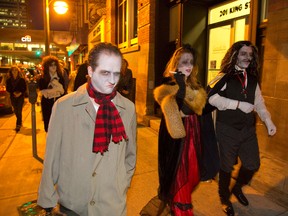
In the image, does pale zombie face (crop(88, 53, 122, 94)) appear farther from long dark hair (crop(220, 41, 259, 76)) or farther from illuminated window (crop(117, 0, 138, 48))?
illuminated window (crop(117, 0, 138, 48))

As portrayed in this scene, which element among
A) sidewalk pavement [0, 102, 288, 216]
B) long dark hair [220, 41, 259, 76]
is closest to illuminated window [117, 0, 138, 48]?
sidewalk pavement [0, 102, 288, 216]

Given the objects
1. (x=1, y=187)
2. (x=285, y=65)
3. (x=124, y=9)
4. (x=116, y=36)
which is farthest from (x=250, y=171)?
(x=116, y=36)

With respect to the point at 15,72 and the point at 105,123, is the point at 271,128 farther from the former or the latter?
the point at 15,72

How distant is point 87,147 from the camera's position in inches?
71.1

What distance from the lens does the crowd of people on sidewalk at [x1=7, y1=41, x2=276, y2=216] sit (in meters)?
1.80

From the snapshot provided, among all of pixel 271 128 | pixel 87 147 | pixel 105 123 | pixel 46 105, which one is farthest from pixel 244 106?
pixel 46 105

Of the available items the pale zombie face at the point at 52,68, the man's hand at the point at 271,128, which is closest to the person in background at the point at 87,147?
the man's hand at the point at 271,128

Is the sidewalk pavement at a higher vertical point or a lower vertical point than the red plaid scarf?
lower

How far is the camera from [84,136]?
1.81m

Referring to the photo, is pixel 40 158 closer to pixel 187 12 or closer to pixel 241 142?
pixel 241 142

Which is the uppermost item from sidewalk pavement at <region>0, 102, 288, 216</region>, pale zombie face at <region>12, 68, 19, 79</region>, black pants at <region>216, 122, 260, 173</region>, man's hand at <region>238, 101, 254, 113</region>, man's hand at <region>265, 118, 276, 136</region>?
pale zombie face at <region>12, 68, 19, 79</region>

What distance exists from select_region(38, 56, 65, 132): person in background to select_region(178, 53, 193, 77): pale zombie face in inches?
134

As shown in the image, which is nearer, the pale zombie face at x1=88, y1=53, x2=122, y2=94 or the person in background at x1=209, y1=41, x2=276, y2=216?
the pale zombie face at x1=88, y1=53, x2=122, y2=94

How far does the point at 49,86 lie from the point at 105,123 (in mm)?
4190
